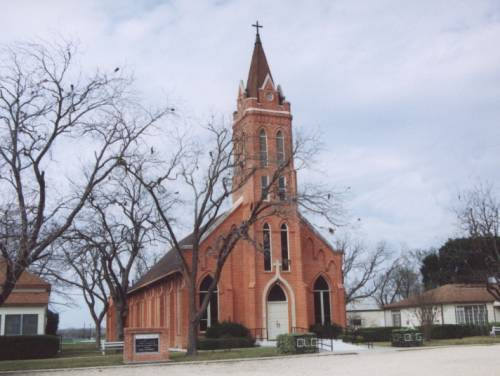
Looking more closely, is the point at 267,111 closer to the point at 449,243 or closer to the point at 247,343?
the point at 247,343

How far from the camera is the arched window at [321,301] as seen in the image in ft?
126

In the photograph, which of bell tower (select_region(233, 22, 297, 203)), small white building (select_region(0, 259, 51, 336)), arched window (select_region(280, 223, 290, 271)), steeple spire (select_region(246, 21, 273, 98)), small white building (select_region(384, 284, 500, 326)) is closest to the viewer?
small white building (select_region(0, 259, 51, 336))

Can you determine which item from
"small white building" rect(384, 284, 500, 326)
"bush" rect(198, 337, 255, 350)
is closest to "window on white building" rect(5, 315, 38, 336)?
"bush" rect(198, 337, 255, 350)

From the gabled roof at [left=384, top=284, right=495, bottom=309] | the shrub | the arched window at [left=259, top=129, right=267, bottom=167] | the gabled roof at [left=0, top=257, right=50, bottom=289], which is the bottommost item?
the shrub

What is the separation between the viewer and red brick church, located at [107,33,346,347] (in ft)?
118

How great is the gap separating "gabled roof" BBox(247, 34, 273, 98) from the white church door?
12.8m

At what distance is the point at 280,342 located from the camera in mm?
26281

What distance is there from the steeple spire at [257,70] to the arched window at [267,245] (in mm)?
8798

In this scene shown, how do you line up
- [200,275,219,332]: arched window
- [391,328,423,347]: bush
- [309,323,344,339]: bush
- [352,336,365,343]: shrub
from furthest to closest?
[309,323,344,339]: bush < [200,275,219,332]: arched window < [352,336,365,343]: shrub < [391,328,423,347]: bush

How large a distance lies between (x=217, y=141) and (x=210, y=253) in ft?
30.6

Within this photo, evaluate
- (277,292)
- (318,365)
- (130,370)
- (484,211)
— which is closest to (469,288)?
(484,211)

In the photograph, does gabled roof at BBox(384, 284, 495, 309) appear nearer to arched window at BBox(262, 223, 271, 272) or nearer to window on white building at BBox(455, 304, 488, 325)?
window on white building at BBox(455, 304, 488, 325)

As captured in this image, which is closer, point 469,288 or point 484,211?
point 484,211

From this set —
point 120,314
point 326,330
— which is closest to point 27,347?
point 120,314
